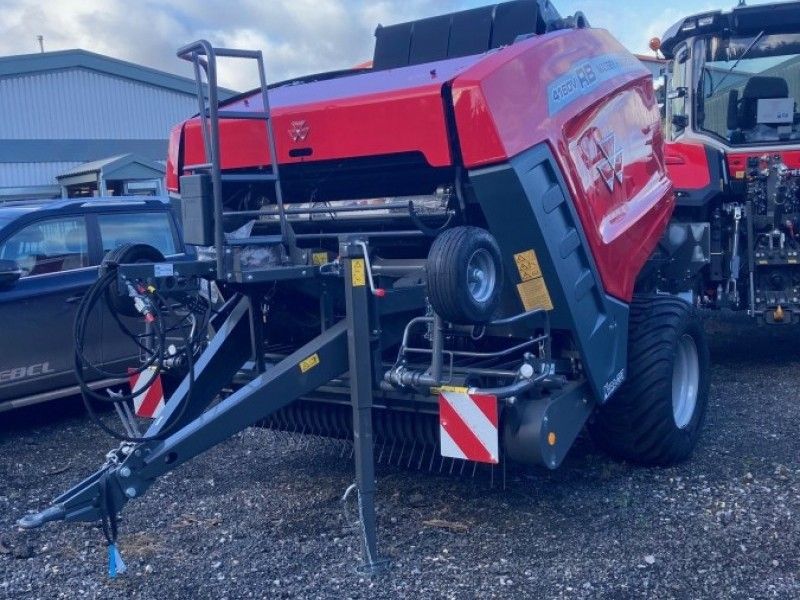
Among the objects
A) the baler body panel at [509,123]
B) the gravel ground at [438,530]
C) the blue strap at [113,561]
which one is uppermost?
the baler body panel at [509,123]

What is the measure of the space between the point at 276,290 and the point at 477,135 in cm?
132

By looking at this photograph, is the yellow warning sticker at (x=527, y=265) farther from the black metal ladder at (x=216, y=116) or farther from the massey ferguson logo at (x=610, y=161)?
the black metal ladder at (x=216, y=116)

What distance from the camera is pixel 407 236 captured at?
4.36 m

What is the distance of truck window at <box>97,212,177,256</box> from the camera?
6.53 m

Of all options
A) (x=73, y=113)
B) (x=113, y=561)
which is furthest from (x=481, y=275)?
(x=73, y=113)

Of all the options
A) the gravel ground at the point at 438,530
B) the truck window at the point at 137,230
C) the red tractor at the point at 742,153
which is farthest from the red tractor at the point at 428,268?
the red tractor at the point at 742,153

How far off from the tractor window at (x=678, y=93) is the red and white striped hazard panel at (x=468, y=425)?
185 inches

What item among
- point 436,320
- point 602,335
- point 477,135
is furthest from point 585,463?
point 477,135

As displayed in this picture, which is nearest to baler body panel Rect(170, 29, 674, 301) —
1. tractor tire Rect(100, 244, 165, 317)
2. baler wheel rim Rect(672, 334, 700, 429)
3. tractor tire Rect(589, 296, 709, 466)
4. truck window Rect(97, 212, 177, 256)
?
tractor tire Rect(589, 296, 709, 466)

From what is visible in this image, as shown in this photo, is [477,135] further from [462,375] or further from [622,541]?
[622,541]

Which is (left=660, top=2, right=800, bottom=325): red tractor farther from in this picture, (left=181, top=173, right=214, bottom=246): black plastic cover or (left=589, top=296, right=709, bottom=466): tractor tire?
(left=181, top=173, right=214, bottom=246): black plastic cover

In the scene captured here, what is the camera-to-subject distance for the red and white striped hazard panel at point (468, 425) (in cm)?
371

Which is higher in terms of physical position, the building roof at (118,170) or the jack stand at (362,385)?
the building roof at (118,170)

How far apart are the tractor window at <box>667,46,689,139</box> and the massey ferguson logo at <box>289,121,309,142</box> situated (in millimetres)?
4253
